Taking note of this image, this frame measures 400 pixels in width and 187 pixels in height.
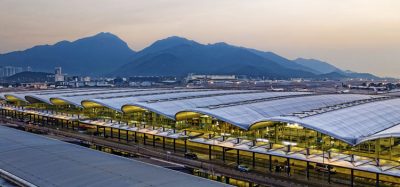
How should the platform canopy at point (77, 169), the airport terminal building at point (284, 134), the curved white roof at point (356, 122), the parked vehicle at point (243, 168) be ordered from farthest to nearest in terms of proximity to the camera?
the parked vehicle at point (243, 168) < the curved white roof at point (356, 122) < the airport terminal building at point (284, 134) < the platform canopy at point (77, 169)

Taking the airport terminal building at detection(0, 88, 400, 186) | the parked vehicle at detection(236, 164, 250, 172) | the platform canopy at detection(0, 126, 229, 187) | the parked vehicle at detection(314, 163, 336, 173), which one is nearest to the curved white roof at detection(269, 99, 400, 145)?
the airport terminal building at detection(0, 88, 400, 186)

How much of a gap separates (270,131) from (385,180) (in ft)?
40.6

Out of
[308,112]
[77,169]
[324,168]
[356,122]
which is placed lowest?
[324,168]

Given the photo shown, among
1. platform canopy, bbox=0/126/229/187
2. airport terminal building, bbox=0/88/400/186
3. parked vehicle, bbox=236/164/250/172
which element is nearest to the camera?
platform canopy, bbox=0/126/229/187

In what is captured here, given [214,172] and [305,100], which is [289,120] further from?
[305,100]

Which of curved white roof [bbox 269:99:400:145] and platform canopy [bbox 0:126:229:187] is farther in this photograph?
curved white roof [bbox 269:99:400:145]

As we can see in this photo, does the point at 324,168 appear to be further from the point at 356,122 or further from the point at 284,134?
the point at 284,134

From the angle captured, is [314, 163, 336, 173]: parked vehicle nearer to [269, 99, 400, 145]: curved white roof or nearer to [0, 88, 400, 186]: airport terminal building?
[0, 88, 400, 186]: airport terminal building

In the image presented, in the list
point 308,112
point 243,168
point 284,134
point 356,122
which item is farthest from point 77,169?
point 356,122

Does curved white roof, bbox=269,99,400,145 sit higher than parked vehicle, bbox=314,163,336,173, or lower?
higher

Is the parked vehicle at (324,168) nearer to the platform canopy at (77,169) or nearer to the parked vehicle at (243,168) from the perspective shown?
the parked vehicle at (243,168)

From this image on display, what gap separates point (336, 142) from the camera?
1228 inches

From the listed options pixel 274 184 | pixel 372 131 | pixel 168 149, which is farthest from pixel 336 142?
pixel 168 149

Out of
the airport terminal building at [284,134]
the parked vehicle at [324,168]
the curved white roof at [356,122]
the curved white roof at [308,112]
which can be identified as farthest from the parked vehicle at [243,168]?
the parked vehicle at [324,168]
